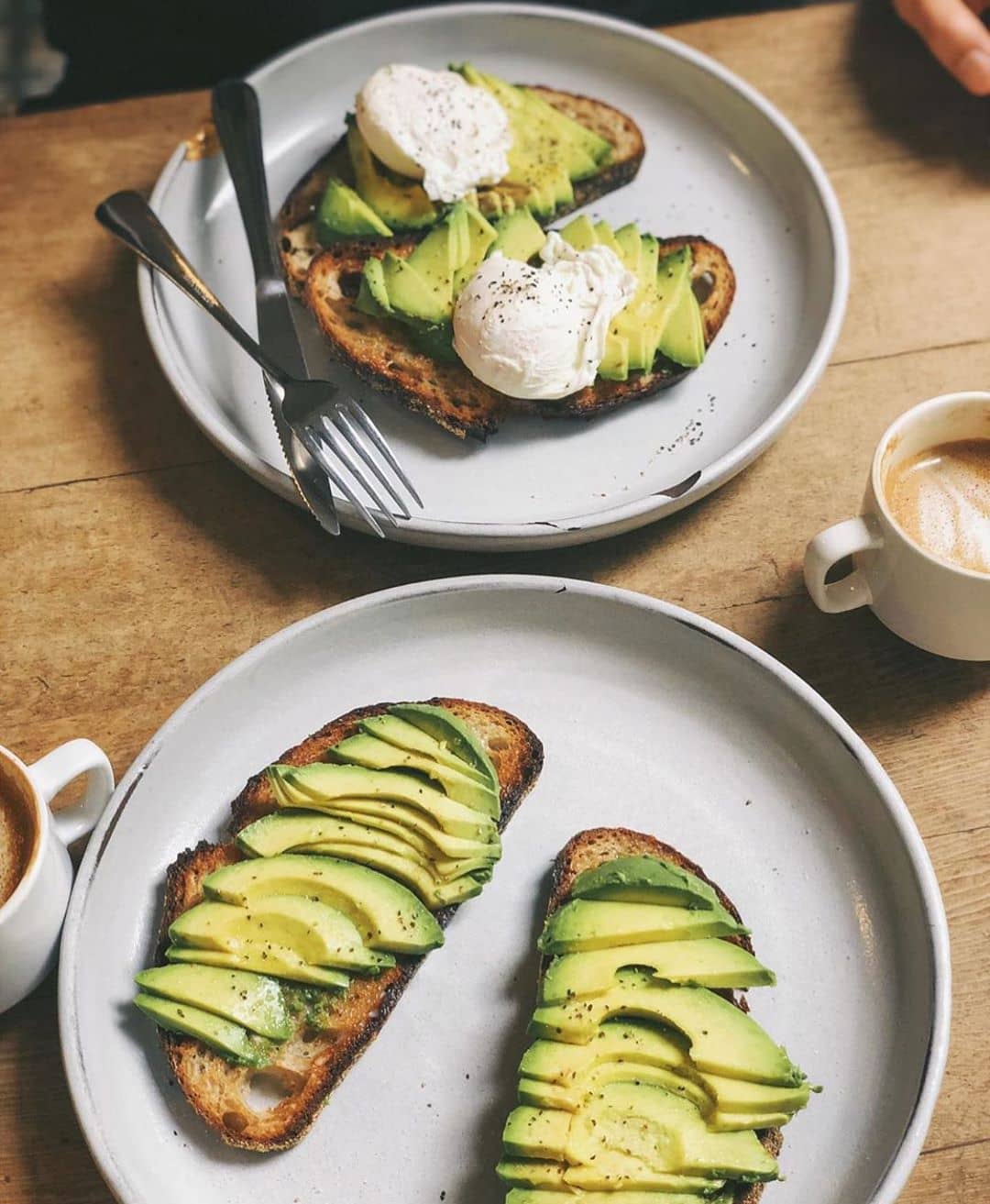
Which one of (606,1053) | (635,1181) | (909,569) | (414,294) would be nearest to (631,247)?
(414,294)

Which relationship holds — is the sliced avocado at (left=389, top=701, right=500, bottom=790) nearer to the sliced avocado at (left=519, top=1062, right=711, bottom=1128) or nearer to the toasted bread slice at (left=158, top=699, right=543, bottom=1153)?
the toasted bread slice at (left=158, top=699, right=543, bottom=1153)

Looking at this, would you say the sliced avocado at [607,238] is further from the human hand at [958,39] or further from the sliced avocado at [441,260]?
the human hand at [958,39]

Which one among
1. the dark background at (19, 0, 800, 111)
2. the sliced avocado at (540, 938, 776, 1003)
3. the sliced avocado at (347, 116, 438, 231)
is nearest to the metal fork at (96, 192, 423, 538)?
the sliced avocado at (347, 116, 438, 231)

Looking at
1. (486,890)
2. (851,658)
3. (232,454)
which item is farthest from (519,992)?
(232,454)

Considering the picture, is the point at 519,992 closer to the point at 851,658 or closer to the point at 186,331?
the point at 851,658

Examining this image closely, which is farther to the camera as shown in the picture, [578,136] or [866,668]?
[578,136]

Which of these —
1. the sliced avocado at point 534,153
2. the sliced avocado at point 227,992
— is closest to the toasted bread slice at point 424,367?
the sliced avocado at point 534,153

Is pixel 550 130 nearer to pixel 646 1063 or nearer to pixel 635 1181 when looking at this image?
pixel 646 1063
